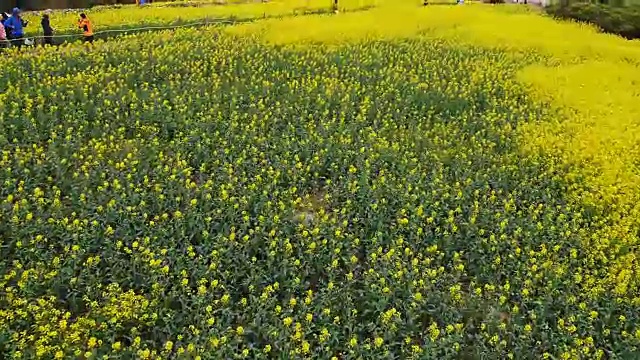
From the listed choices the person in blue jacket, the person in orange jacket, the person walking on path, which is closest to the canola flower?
the person walking on path

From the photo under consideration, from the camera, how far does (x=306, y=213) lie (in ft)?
25.1

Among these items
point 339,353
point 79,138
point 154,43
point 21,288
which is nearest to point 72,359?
point 21,288

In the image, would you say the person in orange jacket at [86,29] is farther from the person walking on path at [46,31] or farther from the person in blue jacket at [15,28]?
the person in blue jacket at [15,28]

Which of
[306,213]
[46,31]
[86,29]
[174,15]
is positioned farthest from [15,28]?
[306,213]

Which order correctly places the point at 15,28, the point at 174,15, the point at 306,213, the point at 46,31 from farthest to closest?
the point at 174,15, the point at 46,31, the point at 15,28, the point at 306,213

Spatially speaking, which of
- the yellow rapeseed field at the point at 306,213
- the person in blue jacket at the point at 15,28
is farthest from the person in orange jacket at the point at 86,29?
the yellow rapeseed field at the point at 306,213

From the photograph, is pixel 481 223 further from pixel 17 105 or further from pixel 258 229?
pixel 17 105

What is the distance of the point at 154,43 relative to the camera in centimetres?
1486

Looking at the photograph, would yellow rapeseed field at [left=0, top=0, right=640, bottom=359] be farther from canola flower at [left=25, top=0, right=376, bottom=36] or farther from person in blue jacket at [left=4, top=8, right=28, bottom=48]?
canola flower at [left=25, top=0, right=376, bottom=36]

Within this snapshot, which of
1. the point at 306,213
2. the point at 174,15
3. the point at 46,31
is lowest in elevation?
the point at 306,213

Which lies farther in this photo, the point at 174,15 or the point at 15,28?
the point at 174,15

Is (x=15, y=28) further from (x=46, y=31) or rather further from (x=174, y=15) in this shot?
(x=174, y=15)

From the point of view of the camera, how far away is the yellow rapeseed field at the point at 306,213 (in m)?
5.48

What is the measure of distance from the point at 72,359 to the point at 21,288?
100 centimetres
